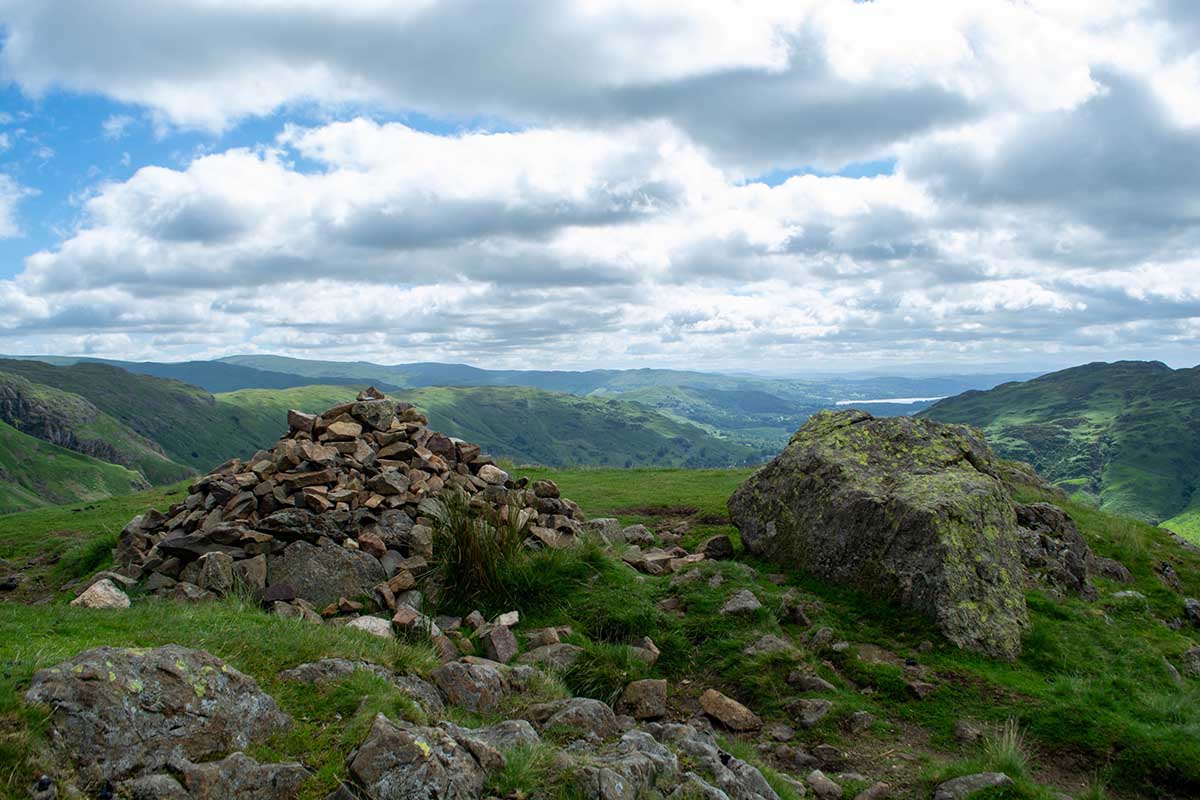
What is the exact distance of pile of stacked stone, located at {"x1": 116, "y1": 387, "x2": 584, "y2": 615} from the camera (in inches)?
529

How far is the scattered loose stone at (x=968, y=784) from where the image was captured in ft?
26.7

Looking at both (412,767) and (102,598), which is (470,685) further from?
(102,598)

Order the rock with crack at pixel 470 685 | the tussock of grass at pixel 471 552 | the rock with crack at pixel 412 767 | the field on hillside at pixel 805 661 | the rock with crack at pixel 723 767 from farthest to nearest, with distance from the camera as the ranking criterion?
1. the tussock of grass at pixel 471 552
2. the rock with crack at pixel 470 685
3. the field on hillside at pixel 805 661
4. the rock with crack at pixel 723 767
5. the rock with crack at pixel 412 767

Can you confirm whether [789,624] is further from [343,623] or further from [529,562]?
[343,623]

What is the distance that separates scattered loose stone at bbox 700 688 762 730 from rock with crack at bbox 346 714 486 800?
4993 mm

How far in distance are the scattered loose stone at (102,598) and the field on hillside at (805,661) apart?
451 millimetres

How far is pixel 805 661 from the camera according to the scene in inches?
460

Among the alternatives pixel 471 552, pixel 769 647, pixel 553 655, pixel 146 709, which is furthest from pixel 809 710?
pixel 146 709

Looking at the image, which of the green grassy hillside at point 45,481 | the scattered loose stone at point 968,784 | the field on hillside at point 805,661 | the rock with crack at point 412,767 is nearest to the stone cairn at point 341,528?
the field on hillside at point 805,661

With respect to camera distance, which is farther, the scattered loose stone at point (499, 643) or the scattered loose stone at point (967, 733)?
the scattered loose stone at point (499, 643)

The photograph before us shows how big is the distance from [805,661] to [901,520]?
14.0 ft

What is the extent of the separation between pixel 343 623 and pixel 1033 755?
1043cm

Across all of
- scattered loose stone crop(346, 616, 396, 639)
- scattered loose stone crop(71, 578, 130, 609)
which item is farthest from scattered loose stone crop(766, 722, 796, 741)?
scattered loose stone crop(71, 578, 130, 609)

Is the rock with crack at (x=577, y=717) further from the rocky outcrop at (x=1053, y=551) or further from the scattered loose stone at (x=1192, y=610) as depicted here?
the scattered loose stone at (x=1192, y=610)
